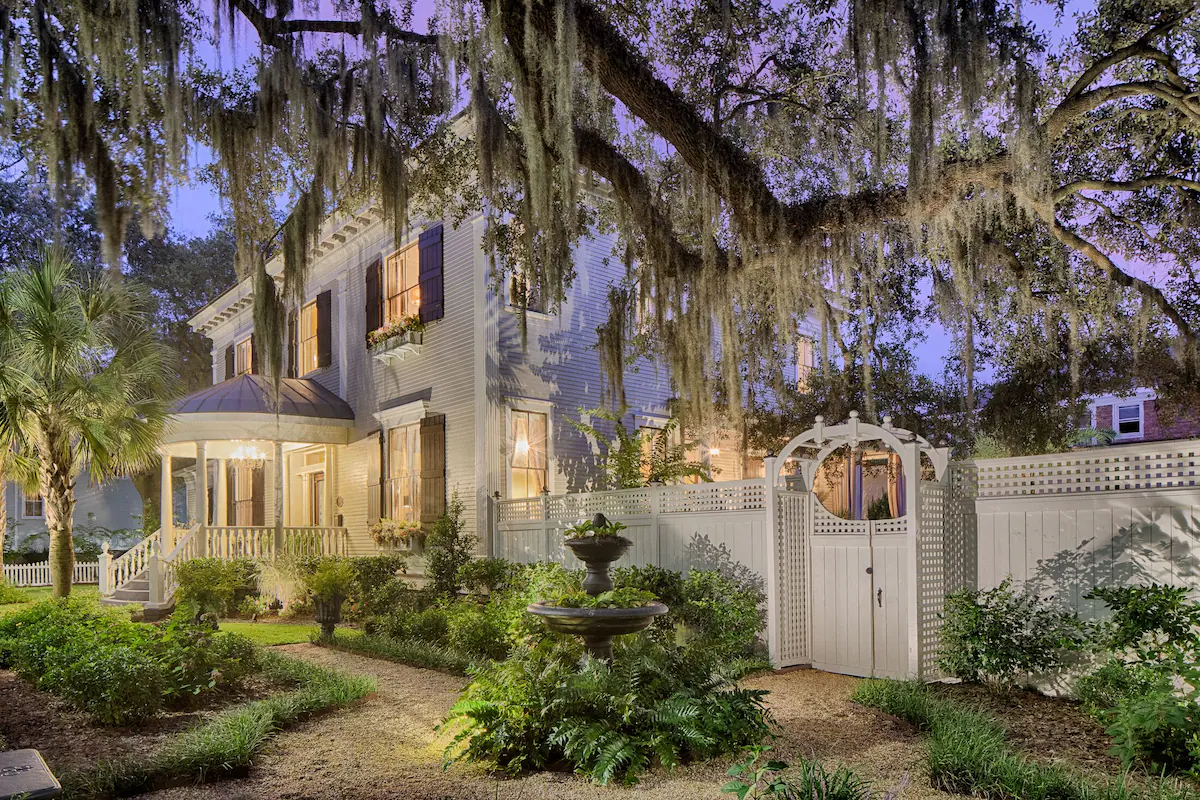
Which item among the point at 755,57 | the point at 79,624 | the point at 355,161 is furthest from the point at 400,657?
the point at 755,57

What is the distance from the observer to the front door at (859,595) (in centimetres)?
819

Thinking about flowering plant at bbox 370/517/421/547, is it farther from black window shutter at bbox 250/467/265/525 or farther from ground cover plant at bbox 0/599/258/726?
black window shutter at bbox 250/467/265/525

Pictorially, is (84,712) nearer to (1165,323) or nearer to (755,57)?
(755,57)

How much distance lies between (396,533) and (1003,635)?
32.5 ft

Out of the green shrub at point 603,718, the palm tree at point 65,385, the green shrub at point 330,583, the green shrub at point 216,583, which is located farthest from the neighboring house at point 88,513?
the green shrub at point 603,718

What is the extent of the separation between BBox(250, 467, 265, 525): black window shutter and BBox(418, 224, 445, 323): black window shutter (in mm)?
7464

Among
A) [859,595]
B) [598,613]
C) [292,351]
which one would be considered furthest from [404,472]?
[598,613]

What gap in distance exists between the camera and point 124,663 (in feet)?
21.3

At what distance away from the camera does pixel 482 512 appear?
13570mm

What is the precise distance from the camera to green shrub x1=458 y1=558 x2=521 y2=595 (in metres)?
12.3

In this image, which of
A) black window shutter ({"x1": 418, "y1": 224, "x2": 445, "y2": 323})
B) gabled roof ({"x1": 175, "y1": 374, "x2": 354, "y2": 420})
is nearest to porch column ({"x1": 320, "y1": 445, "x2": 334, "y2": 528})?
gabled roof ({"x1": 175, "y1": 374, "x2": 354, "y2": 420})

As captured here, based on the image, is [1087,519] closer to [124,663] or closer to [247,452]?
[124,663]

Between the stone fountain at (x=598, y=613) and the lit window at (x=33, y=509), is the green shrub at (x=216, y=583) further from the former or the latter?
the lit window at (x=33, y=509)

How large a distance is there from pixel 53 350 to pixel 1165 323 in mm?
15013
